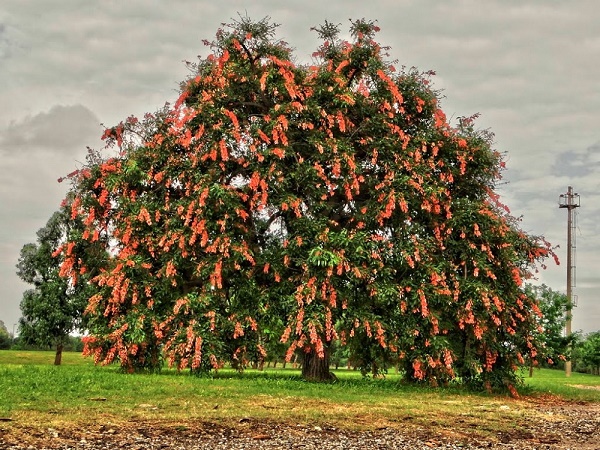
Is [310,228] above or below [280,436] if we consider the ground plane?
above

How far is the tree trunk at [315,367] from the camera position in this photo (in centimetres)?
2189

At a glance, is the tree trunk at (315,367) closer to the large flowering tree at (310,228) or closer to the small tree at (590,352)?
the large flowering tree at (310,228)

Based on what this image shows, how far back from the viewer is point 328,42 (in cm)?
2302

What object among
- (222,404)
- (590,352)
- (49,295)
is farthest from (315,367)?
(590,352)

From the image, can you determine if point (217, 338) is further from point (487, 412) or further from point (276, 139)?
point (487, 412)

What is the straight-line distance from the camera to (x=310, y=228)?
66.1 feet

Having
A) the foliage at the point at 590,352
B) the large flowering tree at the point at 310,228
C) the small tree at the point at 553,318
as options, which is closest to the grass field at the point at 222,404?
the large flowering tree at the point at 310,228

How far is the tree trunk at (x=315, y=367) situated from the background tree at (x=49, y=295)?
17.0m

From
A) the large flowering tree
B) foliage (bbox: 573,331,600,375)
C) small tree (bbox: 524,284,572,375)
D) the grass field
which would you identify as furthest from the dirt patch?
foliage (bbox: 573,331,600,375)

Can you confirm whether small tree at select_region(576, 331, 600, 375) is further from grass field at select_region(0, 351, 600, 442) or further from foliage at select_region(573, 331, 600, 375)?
grass field at select_region(0, 351, 600, 442)

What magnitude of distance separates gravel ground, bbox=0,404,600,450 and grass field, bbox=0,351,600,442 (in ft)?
1.65

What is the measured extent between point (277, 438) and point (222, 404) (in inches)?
142

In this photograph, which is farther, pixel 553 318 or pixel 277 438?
pixel 553 318

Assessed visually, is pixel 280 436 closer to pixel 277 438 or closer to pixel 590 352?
pixel 277 438
